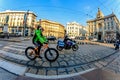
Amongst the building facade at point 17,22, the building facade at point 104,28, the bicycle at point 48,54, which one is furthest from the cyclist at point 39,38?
the building facade at point 17,22

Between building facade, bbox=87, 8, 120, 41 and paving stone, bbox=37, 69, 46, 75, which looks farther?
building facade, bbox=87, 8, 120, 41

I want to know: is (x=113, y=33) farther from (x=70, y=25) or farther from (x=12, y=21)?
(x=12, y=21)

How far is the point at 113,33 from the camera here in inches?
1842

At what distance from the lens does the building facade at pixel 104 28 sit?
155ft

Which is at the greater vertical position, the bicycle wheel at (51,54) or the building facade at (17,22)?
the building facade at (17,22)

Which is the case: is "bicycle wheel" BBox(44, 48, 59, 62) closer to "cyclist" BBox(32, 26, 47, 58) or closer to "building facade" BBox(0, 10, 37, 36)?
"cyclist" BBox(32, 26, 47, 58)

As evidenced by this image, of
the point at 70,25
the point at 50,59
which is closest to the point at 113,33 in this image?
the point at 70,25

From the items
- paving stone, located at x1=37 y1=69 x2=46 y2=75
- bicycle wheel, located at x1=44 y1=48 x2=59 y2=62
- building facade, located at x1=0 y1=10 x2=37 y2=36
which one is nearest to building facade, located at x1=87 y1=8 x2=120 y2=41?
building facade, located at x1=0 y1=10 x2=37 y2=36

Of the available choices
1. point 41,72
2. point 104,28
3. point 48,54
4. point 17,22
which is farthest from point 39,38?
point 17,22

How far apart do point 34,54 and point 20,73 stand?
169cm

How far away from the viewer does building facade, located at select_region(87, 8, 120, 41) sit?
4709 centimetres

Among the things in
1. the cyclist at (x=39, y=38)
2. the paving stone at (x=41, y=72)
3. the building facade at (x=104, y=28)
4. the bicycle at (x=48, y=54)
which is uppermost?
the building facade at (x=104, y=28)

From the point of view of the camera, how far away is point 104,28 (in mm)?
51781

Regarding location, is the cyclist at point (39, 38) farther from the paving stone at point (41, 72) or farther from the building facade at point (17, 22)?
the building facade at point (17, 22)
